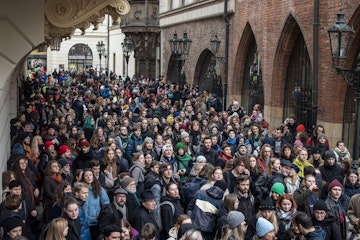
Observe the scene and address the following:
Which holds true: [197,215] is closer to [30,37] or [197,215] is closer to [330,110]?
[30,37]

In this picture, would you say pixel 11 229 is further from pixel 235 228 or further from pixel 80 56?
pixel 80 56

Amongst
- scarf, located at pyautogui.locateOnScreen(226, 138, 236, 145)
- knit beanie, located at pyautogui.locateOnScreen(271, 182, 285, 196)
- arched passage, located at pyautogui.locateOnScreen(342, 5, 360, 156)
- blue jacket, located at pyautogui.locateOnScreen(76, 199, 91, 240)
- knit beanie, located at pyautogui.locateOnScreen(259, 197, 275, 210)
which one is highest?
arched passage, located at pyautogui.locateOnScreen(342, 5, 360, 156)

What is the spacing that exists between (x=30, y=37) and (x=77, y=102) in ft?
42.4

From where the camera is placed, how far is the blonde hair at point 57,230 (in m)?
6.18

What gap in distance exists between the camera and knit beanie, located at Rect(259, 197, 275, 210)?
724 cm

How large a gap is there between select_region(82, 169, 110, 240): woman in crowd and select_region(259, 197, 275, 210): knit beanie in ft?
7.03

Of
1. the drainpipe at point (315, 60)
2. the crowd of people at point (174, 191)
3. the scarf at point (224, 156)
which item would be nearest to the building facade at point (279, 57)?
the drainpipe at point (315, 60)

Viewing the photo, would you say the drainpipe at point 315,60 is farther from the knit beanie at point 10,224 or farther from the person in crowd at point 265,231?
the knit beanie at point 10,224

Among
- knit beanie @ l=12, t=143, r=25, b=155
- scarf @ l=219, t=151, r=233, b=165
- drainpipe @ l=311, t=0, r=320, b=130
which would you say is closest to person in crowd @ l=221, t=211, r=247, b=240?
scarf @ l=219, t=151, r=233, b=165

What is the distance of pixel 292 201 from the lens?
7.54 meters

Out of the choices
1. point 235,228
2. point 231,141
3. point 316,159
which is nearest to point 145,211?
point 235,228

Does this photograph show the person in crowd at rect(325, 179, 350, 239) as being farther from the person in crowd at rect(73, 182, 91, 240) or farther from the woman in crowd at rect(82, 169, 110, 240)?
the person in crowd at rect(73, 182, 91, 240)

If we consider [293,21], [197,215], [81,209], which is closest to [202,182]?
[197,215]

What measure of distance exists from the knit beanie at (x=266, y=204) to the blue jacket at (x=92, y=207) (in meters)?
2.14
